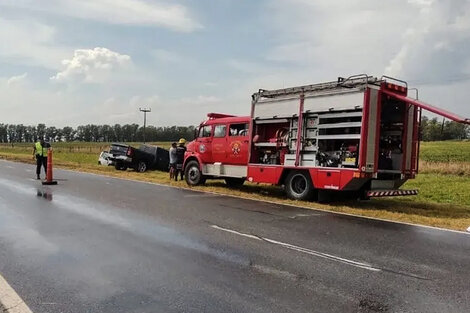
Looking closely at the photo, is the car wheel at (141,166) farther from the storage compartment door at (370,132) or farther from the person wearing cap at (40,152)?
the storage compartment door at (370,132)

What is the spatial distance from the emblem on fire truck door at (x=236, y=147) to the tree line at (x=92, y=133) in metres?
118

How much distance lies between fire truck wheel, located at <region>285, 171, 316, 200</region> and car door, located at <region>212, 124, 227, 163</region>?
10.9ft

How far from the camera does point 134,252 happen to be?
679 cm

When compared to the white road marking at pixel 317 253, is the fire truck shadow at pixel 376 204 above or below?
above

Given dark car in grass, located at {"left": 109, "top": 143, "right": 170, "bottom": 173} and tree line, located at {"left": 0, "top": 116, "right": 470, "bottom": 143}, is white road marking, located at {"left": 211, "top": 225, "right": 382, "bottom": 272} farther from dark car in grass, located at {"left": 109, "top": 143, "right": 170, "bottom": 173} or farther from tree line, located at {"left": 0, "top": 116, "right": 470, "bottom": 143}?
tree line, located at {"left": 0, "top": 116, "right": 470, "bottom": 143}

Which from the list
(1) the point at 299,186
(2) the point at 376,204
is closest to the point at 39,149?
(1) the point at 299,186

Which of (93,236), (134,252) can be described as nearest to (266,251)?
(134,252)

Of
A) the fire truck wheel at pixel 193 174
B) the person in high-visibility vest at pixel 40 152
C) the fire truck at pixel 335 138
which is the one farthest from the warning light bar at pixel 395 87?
the person in high-visibility vest at pixel 40 152

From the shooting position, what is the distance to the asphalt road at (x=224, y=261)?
483 cm

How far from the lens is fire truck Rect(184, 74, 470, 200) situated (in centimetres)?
1231

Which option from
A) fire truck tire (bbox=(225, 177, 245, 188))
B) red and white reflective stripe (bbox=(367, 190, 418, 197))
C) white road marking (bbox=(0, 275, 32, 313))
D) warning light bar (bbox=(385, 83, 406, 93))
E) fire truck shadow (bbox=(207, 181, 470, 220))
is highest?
warning light bar (bbox=(385, 83, 406, 93))

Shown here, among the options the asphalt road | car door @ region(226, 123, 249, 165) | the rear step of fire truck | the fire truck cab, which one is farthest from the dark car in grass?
the rear step of fire truck

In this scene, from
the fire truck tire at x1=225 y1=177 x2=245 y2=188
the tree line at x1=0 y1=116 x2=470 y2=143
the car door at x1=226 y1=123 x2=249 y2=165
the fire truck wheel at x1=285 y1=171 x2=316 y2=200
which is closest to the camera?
the fire truck wheel at x1=285 y1=171 x2=316 y2=200

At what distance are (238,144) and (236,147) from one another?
0.47 feet
